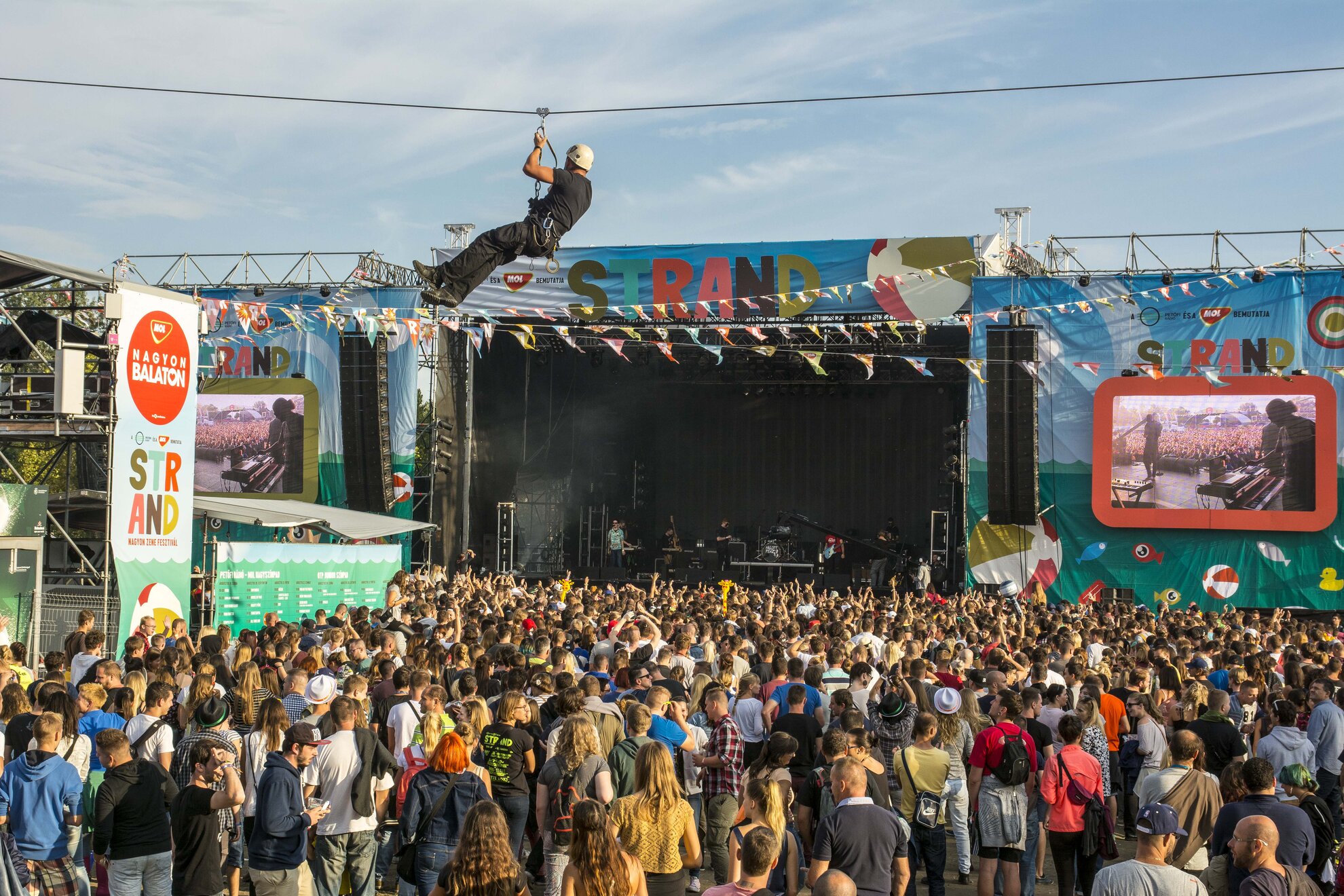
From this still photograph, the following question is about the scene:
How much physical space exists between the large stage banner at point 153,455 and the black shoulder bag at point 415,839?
328 inches

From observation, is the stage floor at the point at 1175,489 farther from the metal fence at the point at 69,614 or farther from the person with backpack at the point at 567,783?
the person with backpack at the point at 567,783

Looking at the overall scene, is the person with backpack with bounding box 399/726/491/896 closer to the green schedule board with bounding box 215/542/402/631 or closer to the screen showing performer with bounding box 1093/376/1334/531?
the green schedule board with bounding box 215/542/402/631

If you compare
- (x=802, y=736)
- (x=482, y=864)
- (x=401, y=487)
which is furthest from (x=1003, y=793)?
(x=401, y=487)

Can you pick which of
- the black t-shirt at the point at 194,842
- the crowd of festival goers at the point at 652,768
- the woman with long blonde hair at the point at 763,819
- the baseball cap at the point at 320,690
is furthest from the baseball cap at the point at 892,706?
the black t-shirt at the point at 194,842

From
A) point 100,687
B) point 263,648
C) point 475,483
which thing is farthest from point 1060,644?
point 475,483

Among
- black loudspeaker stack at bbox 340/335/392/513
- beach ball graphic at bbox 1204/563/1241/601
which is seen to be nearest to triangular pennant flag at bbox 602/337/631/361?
black loudspeaker stack at bbox 340/335/392/513

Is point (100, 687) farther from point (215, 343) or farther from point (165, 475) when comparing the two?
point (215, 343)

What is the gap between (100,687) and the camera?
6.79m

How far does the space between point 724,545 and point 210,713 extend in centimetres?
2058

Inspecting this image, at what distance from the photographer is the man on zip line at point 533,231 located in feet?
28.0

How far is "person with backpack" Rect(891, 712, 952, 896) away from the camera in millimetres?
6789

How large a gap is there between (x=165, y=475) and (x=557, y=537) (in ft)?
44.8

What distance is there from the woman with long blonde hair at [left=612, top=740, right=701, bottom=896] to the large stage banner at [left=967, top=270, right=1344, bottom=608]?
1745 cm

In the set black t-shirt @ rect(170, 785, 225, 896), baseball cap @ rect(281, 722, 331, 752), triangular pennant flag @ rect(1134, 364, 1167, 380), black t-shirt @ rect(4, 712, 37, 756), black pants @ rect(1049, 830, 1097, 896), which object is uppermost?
triangular pennant flag @ rect(1134, 364, 1167, 380)
